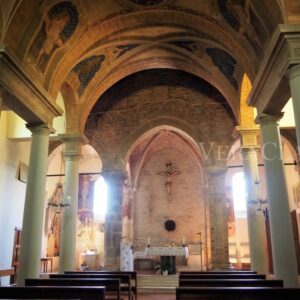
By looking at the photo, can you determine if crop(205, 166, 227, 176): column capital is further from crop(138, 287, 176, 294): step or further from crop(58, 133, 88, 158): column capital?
crop(58, 133, 88, 158): column capital

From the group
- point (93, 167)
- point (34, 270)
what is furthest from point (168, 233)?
point (34, 270)

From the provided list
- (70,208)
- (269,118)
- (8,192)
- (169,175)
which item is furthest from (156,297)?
(169,175)

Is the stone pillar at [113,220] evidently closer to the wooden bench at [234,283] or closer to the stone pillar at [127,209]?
the stone pillar at [127,209]

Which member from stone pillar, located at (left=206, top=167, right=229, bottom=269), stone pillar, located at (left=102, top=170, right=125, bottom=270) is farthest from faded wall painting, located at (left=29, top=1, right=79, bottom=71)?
stone pillar, located at (left=206, top=167, right=229, bottom=269)

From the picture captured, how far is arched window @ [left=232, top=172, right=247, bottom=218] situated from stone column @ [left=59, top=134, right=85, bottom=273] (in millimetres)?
11323

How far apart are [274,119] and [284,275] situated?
3.49 meters

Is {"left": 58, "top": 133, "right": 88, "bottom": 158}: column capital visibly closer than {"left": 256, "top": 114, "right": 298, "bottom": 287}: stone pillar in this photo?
No

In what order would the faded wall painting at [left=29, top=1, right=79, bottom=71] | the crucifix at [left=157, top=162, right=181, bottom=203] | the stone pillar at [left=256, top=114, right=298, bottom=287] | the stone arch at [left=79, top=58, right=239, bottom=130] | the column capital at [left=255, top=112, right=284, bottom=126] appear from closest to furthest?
the stone pillar at [left=256, top=114, right=298, bottom=287] < the column capital at [left=255, top=112, right=284, bottom=126] < the faded wall painting at [left=29, top=1, right=79, bottom=71] < the stone arch at [left=79, top=58, right=239, bottom=130] < the crucifix at [left=157, top=162, right=181, bottom=203]

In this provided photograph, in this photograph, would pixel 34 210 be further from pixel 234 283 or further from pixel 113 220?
pixel 113 220

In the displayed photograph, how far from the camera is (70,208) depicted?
11.4 meters

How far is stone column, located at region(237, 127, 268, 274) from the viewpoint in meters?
10.8

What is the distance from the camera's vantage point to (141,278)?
Result: 13.3m

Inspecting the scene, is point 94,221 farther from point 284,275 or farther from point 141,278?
point 284,275

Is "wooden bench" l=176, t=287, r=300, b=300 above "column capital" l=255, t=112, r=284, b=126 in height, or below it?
below
